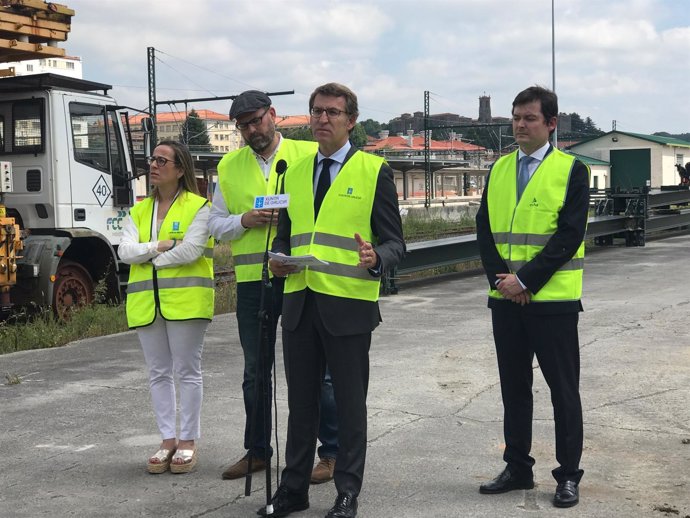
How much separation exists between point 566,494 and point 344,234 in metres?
1.71

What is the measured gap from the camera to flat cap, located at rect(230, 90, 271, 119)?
512cm

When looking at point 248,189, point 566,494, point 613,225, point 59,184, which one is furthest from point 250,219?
point 613,225

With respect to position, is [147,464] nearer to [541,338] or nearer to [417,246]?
[541,338]

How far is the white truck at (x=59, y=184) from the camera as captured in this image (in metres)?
11.1

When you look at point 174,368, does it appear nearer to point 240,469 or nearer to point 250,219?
point 240,469

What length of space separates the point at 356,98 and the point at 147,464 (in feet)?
8.32

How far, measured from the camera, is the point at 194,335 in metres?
5.49

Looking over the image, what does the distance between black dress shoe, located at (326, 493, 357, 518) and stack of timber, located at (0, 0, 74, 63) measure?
7.76 m

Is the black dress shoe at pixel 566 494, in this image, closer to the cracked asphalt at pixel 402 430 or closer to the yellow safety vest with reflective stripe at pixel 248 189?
the cracked asphalt at pixel 402 430

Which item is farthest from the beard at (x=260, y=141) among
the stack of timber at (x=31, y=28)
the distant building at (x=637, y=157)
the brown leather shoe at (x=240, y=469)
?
the distant building at (x=637, y=157)

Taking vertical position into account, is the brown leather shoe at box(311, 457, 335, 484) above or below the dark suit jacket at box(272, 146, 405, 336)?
below

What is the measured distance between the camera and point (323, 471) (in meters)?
5.14

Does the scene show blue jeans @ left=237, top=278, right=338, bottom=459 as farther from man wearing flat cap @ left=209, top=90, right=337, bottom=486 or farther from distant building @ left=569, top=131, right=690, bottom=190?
distant building @ left=569, top=131, right=690, bottom=190

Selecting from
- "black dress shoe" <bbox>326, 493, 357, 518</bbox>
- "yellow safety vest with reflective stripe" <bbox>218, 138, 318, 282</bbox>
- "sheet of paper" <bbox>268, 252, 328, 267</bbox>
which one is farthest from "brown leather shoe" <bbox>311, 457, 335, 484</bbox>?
"sheet of paper" <bbox>268, 252, 328, 267</bbox>
